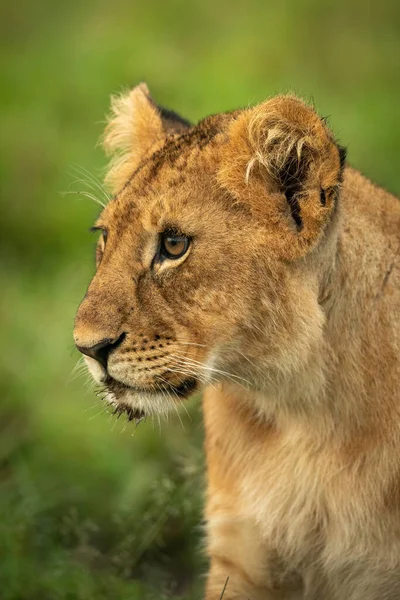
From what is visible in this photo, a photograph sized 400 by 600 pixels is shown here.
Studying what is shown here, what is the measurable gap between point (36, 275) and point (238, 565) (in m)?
3.86

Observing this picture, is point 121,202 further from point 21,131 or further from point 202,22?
point 202,22

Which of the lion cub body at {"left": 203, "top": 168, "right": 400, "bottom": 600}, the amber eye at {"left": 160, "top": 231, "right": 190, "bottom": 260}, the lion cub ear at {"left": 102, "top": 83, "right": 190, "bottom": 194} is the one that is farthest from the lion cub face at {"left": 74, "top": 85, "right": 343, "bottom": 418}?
the lion cub ear at {"left": 102, "top": 83, "right": 190, "bottom": 194}

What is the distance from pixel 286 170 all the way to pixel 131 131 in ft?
2.54

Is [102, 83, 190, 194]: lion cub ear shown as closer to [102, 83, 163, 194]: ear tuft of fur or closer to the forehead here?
[102, 83, 163, 194]: ear tuft of fur

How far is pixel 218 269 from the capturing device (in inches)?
128

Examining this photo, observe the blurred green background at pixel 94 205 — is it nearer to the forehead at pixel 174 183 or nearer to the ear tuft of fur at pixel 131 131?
the ear tuft of fur at pixel 131 131

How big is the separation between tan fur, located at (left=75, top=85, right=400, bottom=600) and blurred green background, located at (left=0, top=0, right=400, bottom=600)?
467 mm

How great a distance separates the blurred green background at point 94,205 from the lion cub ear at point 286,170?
50 cm

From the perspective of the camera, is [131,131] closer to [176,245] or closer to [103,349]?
[176,245]

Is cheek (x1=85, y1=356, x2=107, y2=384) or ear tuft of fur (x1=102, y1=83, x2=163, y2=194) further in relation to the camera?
ear tuft of fur (x1=102, y1=83, x2=163, y2=194)

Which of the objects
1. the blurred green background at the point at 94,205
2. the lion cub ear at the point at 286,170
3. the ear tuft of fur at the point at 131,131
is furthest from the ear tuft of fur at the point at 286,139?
the ear tuft of fur at the point at 131,131

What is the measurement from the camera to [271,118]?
3.19 metres

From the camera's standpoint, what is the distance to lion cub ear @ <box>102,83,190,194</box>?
3.82 meters

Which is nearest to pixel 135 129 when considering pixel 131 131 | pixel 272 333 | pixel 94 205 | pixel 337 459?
pixel 131 131
